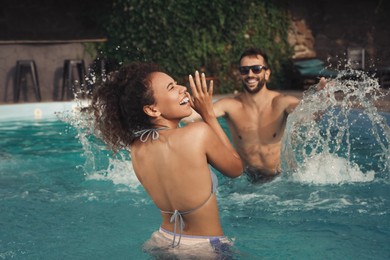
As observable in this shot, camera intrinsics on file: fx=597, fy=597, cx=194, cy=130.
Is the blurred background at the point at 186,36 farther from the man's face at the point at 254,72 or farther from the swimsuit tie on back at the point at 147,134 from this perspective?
the swimsuit tie on back at the point at 147,134

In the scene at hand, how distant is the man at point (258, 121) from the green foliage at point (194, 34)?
7286mm

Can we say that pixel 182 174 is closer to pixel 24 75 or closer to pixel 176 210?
pixel 176 210

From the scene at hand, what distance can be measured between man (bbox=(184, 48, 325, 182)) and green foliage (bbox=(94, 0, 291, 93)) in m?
7.29

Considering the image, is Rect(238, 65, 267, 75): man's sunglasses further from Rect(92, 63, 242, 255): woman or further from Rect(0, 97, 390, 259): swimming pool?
Rect(92, 63, 242, 255): woman

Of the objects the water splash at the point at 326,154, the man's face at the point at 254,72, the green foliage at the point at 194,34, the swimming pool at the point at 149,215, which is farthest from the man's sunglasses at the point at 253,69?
the green foliage at the point at 194,34

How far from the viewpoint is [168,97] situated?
8.10 ft

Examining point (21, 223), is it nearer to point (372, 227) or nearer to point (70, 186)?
point (70, 186)

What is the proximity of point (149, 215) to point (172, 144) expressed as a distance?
2.15 meters

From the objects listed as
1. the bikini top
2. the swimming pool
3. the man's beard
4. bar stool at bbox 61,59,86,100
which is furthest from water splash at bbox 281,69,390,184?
bar stool at bbox 61,59,86,100

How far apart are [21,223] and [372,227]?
8.19ft

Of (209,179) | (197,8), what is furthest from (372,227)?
(197,8)

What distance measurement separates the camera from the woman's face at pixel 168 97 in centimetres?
247

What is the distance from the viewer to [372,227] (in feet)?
13.1

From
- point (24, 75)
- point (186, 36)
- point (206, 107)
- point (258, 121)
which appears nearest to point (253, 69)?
point (258, 121)
